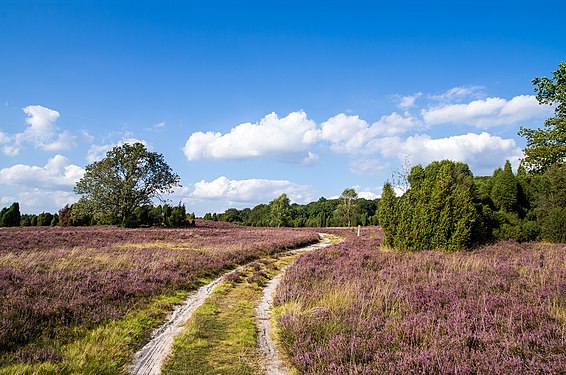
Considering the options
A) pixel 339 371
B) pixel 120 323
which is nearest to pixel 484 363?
pixel 339 371

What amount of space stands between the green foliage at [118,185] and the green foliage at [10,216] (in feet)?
44.5

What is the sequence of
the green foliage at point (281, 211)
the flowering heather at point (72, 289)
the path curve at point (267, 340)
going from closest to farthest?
1. the path curve at point (267, 340)
2. the flowering heather at point (72, 289)
3. the green foliage at point (281, 211)

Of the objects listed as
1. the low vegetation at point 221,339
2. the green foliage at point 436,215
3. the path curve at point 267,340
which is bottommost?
the path curve at point 267,340

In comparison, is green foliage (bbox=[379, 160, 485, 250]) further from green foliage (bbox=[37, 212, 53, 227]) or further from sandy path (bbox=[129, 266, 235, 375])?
green foliage (bbox=[37, 212, 53, 227])

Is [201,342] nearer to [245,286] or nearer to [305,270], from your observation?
[245,286]

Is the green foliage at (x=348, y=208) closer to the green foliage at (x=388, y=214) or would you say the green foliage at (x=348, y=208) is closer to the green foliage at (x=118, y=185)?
the green foliage at (x=118, y=185)

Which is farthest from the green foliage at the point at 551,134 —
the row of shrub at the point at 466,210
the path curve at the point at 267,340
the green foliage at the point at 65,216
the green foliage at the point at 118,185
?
the green foliage at the point at 65,216

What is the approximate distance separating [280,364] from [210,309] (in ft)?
13.1

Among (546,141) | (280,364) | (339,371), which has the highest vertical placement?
(546,141)

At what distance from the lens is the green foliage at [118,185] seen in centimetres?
4638

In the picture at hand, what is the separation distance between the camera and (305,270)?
13688 mm

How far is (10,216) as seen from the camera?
5091 centimetres

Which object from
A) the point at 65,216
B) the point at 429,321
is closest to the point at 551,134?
the point at 429,321

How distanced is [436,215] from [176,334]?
16.3 meters
